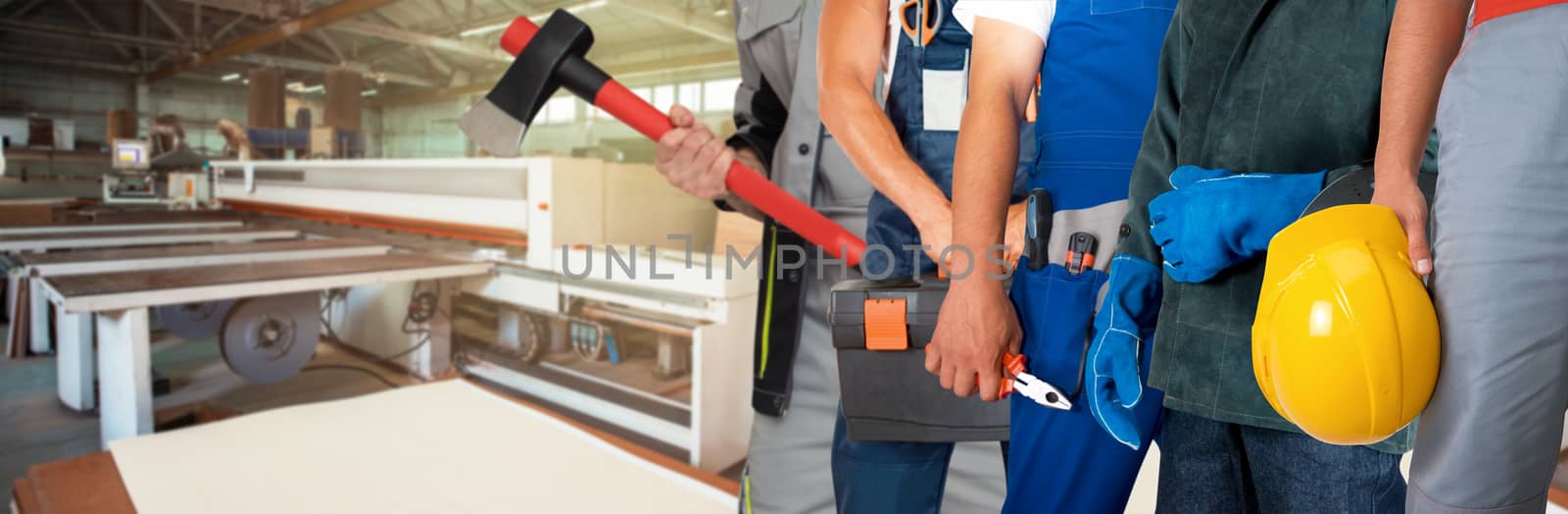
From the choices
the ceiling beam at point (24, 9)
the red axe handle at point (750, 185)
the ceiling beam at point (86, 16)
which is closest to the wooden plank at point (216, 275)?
the red axe handle at point (750, 185)

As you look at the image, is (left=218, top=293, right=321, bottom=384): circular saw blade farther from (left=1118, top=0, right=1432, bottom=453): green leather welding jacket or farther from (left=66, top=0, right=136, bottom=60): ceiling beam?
(left=66, top=0, right=136, bottom=60): ceiling beam

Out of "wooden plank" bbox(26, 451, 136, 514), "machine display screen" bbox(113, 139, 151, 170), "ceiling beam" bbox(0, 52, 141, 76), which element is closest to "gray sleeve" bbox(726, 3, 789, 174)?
"wooden plank" bbox(26, 451, 136, 514)

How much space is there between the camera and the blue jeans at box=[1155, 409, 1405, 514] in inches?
23.0

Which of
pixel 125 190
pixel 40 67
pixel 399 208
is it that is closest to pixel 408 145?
pixel 40 67

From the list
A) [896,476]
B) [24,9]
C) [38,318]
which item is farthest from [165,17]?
[896,476]

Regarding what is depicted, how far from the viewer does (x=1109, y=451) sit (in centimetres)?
81

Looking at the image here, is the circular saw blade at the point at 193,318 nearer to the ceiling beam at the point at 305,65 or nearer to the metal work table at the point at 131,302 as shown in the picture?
the metal work table at the point at 131,302

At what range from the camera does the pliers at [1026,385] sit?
0.77 meters

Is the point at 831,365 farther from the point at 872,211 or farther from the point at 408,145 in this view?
the point at 408,145

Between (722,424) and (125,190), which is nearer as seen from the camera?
(722,424)

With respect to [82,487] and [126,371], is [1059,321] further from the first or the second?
[126,371]

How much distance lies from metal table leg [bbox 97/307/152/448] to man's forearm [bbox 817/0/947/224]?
259cm

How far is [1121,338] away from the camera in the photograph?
2.35 feet

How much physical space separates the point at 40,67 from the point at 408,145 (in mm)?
5582
